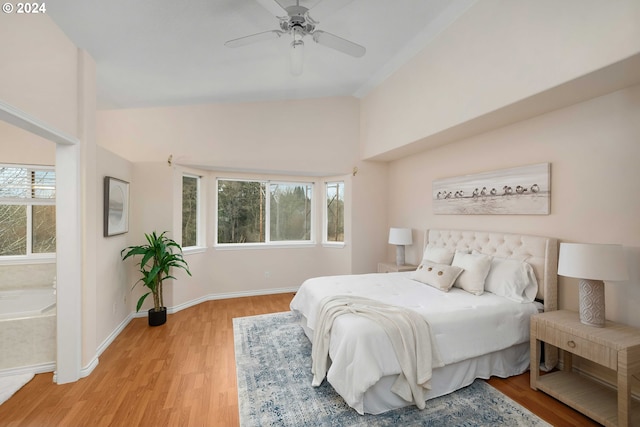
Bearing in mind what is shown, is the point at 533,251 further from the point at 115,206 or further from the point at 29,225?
the point at 29,225

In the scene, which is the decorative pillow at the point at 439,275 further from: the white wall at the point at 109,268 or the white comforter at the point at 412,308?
the white wall at the point at 109,268

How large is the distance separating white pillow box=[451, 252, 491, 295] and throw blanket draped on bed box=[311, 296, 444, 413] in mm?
973

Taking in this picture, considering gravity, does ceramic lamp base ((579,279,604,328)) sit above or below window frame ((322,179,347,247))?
below

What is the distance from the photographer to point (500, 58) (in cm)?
249

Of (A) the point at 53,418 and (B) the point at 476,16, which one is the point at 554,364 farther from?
(A) the point at 53,418

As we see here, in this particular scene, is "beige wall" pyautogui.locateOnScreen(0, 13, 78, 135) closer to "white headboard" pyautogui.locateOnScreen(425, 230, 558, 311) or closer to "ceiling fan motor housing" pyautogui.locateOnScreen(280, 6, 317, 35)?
"ceiling fan motor housing" pyautogui.locateOnScreen(280, 6, 317, 35)

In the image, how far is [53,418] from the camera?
1944mm

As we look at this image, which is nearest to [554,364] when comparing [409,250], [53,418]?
[409,250]

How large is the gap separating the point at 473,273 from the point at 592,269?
0.97m

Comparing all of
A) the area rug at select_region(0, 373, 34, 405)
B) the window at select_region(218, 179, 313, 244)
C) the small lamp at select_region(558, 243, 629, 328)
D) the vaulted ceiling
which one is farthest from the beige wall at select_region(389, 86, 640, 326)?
the area rug at select_region(0, 373, 34, 405)

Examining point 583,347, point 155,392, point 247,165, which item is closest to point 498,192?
point 583,347

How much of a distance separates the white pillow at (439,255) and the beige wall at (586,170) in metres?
0.49

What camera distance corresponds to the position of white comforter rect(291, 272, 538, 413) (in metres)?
1.93

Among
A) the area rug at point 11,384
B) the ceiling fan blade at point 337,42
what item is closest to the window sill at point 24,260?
the area rug at point 11,384
